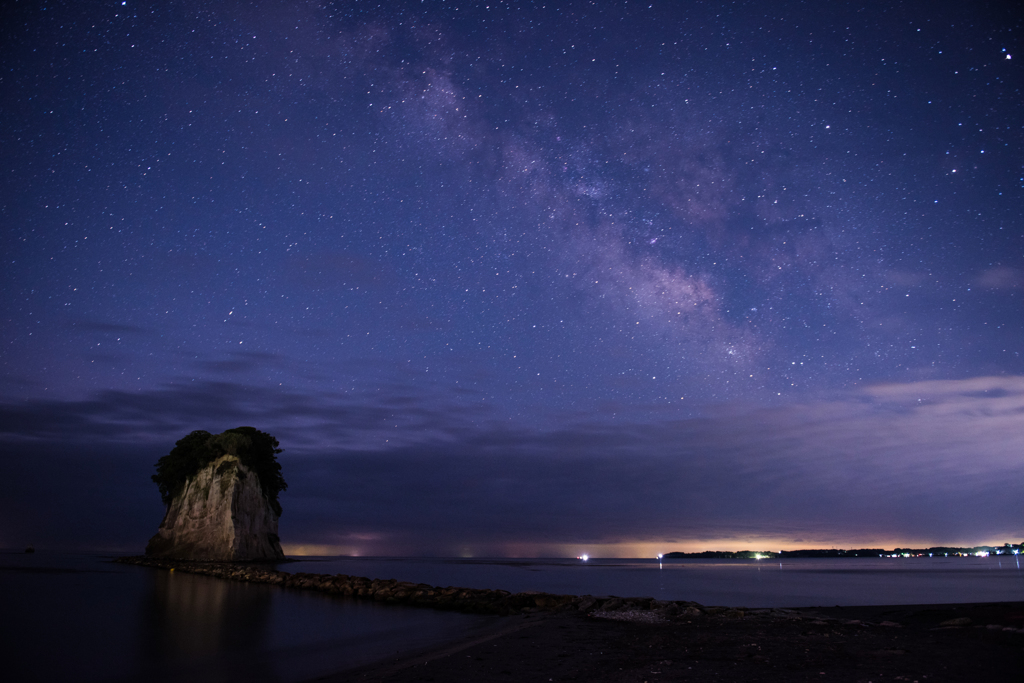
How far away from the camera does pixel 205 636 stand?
56.7ft

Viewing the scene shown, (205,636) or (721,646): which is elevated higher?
(721,646)

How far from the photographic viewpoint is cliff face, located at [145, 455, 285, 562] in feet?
220

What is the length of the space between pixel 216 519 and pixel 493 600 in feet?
186

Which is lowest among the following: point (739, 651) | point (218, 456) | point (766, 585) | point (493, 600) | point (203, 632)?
point (766, 585)

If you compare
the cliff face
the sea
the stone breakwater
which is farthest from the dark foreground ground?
the cliff face

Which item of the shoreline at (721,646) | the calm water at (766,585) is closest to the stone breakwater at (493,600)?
the shoreline at (721,646)

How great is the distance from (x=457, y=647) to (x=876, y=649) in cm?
1006

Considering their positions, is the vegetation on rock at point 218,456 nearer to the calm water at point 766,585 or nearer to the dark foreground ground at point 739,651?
the calm water at point 766,585

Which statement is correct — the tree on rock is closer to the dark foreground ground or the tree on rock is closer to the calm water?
the calm water

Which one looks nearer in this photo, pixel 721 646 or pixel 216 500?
pixel 721 646

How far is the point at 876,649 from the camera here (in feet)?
41.2

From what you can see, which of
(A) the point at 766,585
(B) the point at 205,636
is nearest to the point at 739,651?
(B) the point at 205,636

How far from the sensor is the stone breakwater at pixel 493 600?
19.9 metres

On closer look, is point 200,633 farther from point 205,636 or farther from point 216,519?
point 216,519
